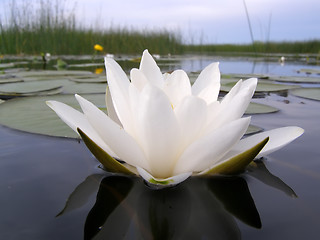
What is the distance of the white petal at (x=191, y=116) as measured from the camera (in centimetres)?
57

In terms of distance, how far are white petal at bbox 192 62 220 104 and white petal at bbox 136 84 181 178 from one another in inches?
7.7

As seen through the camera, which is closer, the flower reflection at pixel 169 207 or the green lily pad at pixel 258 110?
the flower reflection at pixel 169 207

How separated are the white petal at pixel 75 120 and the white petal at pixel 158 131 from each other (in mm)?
119

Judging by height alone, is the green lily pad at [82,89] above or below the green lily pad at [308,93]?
below

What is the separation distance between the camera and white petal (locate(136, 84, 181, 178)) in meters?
0.54

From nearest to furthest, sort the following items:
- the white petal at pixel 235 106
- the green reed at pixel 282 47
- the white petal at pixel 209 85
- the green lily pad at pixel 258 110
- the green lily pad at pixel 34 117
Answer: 1. the white petal at pixel 235 106
2. the white petal at pixel 209 85
3. the green lily pad at pixel 34 117
4. the green lily pad at pixel 258 110
5. the green reed at pixel 282 47

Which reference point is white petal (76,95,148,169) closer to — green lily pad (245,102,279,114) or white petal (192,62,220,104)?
white petal (192,62,220,104)

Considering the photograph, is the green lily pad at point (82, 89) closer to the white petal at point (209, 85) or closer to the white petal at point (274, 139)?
the white petal at point (209, 85)

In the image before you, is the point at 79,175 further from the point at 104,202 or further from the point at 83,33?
the point at 83,33

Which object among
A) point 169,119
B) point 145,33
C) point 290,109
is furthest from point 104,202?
point 145,33

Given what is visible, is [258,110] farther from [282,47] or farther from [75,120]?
[282,47]

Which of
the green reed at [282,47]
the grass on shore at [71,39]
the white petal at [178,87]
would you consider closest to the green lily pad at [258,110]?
the white petal at [178,87]

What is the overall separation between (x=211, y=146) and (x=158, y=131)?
11 centimetres

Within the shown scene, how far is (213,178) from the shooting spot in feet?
2.27
